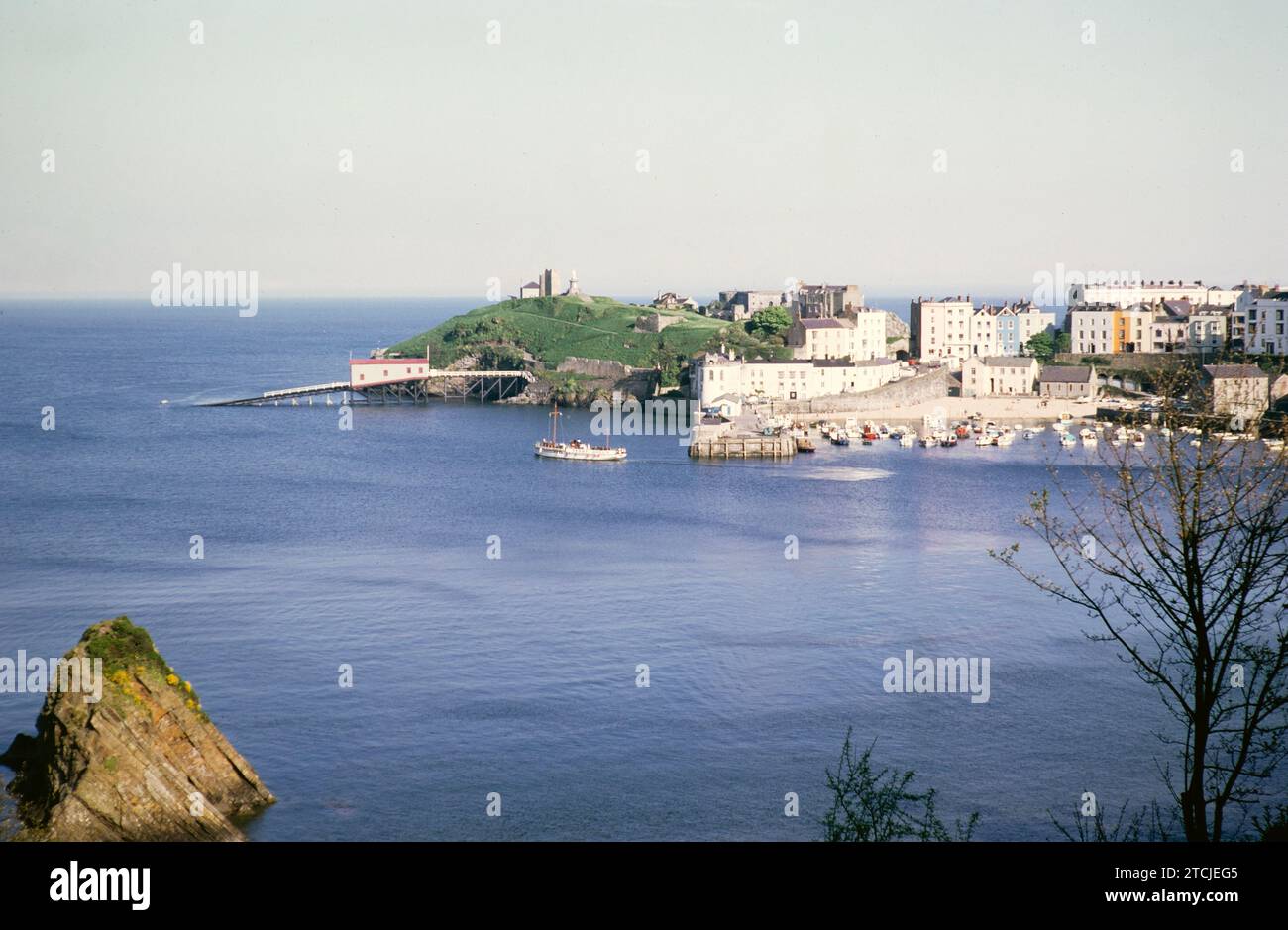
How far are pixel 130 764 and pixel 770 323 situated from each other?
2747 centimetres

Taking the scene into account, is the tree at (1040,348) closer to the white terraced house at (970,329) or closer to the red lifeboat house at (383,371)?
the white terraced house at (970,329)

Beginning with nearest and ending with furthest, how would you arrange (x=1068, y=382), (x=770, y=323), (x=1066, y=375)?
1. (x=1068, y=382)
2. (x=1066, y=375)
3. (x=770, y=323)

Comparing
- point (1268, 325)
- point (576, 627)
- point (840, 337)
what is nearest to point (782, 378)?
point (840, 337)

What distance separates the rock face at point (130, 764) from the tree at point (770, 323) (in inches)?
1039

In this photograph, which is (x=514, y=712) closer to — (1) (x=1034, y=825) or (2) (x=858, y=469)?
(1) (x=1034, y=825)

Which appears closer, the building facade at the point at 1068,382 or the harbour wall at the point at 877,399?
the harbour wall at the point at 877,399

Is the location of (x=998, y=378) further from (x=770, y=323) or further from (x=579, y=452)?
(x=579, y=452)

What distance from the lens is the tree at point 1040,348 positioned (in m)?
31.5

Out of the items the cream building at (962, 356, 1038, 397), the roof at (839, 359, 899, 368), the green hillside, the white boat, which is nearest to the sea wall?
the green hillside

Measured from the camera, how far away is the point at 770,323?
3316cm

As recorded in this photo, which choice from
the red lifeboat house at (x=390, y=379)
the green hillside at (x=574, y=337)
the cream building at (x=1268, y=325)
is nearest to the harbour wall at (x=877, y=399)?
the green hillside at (x=574, y=337)

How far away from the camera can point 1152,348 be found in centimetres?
3059

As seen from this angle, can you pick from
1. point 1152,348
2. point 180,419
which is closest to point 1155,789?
point 180,419

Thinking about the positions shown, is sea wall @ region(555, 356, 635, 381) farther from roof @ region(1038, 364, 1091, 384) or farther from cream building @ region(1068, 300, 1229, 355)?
cream building @ region(1068, 300, 1229, 355)
